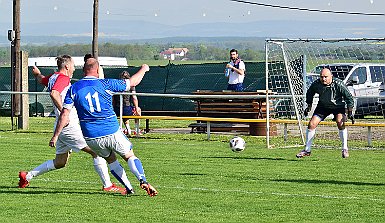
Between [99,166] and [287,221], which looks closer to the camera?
[287,221]

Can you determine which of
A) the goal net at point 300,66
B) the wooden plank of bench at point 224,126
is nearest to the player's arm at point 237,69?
the goal net at point 300,66

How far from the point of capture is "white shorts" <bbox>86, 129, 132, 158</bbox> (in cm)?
1344

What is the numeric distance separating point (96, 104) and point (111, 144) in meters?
0.54

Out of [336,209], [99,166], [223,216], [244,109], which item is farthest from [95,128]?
[244,109]

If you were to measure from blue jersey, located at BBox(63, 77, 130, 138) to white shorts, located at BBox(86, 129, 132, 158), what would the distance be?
0.18 ft

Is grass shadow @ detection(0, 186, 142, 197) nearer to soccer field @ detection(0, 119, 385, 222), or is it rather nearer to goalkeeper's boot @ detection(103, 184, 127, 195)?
soccer field @ detection(0, 119, 385, 222)

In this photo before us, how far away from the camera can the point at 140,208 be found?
1267cm

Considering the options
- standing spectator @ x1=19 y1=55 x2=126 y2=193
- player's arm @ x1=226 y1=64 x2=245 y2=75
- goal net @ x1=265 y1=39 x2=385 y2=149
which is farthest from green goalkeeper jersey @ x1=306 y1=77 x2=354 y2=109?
standing spectator @ x1=19 y1=55 x2=126 y2=193

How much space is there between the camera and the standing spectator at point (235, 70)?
85.9 ft

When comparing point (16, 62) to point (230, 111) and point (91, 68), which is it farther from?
point (91, 68)

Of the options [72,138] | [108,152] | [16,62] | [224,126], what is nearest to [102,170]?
[72,138]

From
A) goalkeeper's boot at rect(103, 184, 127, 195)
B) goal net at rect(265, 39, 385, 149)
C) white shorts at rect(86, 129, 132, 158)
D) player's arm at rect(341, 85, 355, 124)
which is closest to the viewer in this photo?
white shorts at rect(86, 129, 132, 158)

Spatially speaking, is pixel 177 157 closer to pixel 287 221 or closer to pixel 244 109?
pixel 244 109

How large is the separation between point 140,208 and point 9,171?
5153 millimetres
